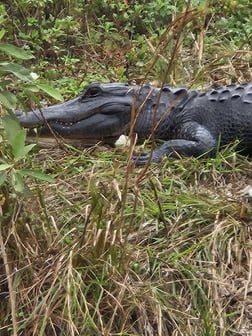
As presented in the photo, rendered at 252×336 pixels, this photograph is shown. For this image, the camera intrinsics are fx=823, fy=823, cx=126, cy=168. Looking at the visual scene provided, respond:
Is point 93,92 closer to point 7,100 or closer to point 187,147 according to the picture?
point 187,147

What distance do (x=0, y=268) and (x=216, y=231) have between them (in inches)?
37.4

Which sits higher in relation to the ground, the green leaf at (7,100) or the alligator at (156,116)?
the green leaf at (7,100)

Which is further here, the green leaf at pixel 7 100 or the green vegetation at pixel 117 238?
the green vegetation at pixel 117 238

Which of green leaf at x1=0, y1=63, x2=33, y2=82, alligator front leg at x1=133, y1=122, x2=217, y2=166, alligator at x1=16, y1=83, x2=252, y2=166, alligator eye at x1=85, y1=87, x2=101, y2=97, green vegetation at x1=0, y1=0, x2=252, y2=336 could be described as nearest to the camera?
green leaf at x1=0, y1=63, x2=33, y2=82

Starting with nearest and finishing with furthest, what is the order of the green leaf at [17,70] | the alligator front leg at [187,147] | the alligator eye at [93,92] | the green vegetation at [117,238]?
the green leaf at [17,70] < the green vegetation at [117,238] < the alligator front leg at [187,147] < the alligator eye at [93,92]

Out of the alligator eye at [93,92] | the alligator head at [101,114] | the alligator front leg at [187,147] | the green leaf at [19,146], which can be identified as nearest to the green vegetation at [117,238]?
the green leaf at [19,146]

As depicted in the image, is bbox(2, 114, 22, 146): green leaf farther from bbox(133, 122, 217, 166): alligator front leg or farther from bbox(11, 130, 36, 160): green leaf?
bbox(133, 122, 217, 166): alligator front leg

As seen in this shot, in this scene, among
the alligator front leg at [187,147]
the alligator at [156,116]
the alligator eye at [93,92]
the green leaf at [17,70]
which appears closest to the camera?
the green leaf at [17,70]

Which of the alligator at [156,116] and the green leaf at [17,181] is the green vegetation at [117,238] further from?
the alligator at [156,116]

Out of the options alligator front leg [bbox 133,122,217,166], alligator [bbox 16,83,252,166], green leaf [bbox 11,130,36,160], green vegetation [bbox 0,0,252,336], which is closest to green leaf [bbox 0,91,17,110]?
green vegetation [bbox 0,0,252,336]

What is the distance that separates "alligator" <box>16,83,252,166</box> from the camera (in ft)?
15.2

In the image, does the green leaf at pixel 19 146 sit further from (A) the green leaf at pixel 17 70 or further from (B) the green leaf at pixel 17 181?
(A) the green leaf at pixel 17 70

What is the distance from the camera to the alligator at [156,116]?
183 inches

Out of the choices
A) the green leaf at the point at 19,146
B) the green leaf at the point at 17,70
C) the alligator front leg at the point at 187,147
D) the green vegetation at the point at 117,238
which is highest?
the green leaf at the point at 17,70
